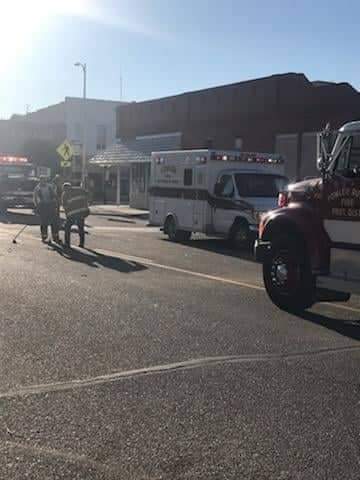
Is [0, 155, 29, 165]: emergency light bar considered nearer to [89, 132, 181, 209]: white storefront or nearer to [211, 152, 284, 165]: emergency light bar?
[89, 132, 181, 209]: white storefront

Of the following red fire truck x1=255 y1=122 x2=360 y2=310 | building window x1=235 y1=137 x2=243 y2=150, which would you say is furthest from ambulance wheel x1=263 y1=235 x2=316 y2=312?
building window x1=235 y1=137 x2=243 y2=150

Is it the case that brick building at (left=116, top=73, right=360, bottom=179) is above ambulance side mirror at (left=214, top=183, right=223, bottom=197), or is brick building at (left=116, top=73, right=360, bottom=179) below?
above

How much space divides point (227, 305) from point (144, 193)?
27630 mm

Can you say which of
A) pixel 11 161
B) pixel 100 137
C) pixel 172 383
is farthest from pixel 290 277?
pixel 100 137

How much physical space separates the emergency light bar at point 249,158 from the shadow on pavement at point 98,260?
431 cm

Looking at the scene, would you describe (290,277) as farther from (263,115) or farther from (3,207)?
(3,207)

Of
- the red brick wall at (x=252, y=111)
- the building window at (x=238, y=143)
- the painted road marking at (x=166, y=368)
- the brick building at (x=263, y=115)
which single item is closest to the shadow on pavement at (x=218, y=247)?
the painted road marking at (x=166, y=368)

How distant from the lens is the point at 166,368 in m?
6.24

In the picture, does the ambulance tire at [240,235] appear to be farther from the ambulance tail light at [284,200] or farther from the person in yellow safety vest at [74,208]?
the ambulance tail light at [284,200]

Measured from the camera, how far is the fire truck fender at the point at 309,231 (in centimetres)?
872

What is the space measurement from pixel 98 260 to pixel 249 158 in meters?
6.14

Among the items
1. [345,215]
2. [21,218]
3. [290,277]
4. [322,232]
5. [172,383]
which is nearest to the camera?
[172,383]

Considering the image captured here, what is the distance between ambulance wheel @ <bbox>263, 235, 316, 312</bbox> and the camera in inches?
354

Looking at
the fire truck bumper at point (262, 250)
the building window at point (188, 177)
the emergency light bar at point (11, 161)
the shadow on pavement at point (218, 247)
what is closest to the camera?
the fire truck bumper at point (262, 250)
